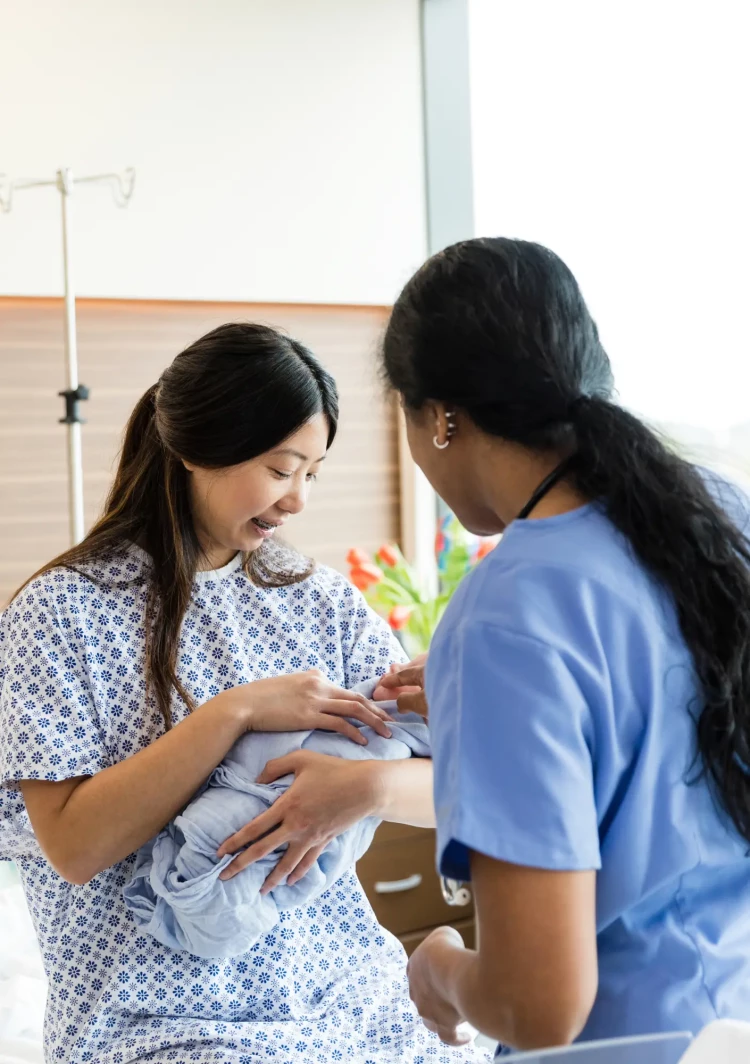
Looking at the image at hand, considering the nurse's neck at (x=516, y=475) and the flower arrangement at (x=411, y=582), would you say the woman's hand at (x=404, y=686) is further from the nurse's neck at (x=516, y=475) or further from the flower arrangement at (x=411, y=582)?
the flower arrangement at (x=411, y=582)

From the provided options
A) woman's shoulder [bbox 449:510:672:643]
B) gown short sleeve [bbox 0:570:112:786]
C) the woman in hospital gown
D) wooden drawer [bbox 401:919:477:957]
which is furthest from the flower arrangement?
woman's shoulder [bbox 449:510:672:643]

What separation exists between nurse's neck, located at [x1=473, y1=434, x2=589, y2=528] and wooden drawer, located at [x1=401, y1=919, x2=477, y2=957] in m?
2.23

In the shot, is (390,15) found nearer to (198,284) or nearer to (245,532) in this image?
(198,284)

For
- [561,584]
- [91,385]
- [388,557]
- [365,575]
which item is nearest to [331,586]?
[561,584]

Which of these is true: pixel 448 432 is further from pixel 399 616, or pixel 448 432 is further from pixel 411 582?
pixel 411 582

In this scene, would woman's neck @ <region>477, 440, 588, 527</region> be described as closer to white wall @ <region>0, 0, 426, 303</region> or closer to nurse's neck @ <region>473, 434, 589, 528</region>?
nurse's neck @ <region>473, 434, 589, 528</region>

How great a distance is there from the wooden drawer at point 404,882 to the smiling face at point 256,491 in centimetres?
155

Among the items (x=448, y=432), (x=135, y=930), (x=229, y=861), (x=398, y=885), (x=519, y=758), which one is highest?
(x=448, y=432)

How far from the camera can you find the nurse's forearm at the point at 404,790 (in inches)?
52.8

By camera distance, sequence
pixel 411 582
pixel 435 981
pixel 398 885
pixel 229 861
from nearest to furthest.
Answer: pixel 435 981 < pixel 229 861 < pixel 398 885 < pixel 411 582

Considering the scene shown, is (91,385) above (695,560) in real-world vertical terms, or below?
above

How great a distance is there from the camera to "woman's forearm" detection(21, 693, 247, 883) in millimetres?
Answer: 1287

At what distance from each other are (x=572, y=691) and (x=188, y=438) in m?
0.77

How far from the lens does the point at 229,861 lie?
1.26m
